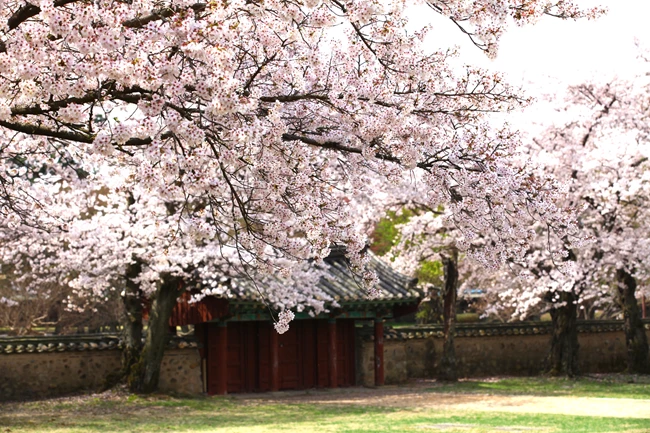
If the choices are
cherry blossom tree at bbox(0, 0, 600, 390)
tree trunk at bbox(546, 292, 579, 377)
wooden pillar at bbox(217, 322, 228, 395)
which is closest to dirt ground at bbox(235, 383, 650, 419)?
wooden pillar at bbox(217, 322, 228, 395)

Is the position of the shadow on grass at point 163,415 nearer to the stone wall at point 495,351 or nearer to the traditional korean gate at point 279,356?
the traditional korean gate at point 279,356

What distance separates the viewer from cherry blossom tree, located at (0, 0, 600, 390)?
5.75 m

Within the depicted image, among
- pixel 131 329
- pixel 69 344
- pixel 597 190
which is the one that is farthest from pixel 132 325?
pixel 597 190

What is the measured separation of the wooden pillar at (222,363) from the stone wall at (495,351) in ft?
15.2

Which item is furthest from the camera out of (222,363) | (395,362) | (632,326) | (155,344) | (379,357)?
(632,326)

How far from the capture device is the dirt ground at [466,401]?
637 inches

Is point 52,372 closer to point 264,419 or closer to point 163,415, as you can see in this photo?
point 163,415

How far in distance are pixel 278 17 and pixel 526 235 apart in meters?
3.16

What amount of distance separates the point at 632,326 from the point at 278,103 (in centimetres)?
1946

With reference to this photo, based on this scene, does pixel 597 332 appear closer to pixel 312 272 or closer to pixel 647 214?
pixel 647 214

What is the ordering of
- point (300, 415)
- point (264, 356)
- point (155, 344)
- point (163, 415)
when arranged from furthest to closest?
point (264, 356), point (155, 344), point (300, 415), point (163, 415)

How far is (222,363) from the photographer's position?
1958 centimetres

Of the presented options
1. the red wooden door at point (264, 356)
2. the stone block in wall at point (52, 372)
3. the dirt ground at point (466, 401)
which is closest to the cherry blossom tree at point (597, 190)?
the dirt ground at point (466, 401)

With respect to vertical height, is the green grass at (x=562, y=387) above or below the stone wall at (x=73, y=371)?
below
